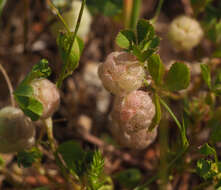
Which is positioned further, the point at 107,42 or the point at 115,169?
the point at 107,42

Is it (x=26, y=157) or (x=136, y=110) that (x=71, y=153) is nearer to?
(x=26, y=157)

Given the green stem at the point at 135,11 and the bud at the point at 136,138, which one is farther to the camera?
the green stem at the point at 135,11

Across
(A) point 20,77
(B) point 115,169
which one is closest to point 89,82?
(A) point 20,77

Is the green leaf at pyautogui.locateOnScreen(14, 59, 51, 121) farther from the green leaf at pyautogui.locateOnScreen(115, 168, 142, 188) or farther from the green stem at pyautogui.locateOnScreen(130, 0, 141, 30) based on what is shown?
the green stem at pyautogui.locateOnScreen(130, 0, 141, 30)

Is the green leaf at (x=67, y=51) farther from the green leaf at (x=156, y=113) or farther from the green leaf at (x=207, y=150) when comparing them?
the green leaf at (x=207, y=150)

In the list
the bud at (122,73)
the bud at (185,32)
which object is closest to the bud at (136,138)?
the bud at (122,73)

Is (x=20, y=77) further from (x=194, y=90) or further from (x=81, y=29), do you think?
(x=194, y=90)

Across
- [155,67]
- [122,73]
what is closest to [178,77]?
[155,67]
